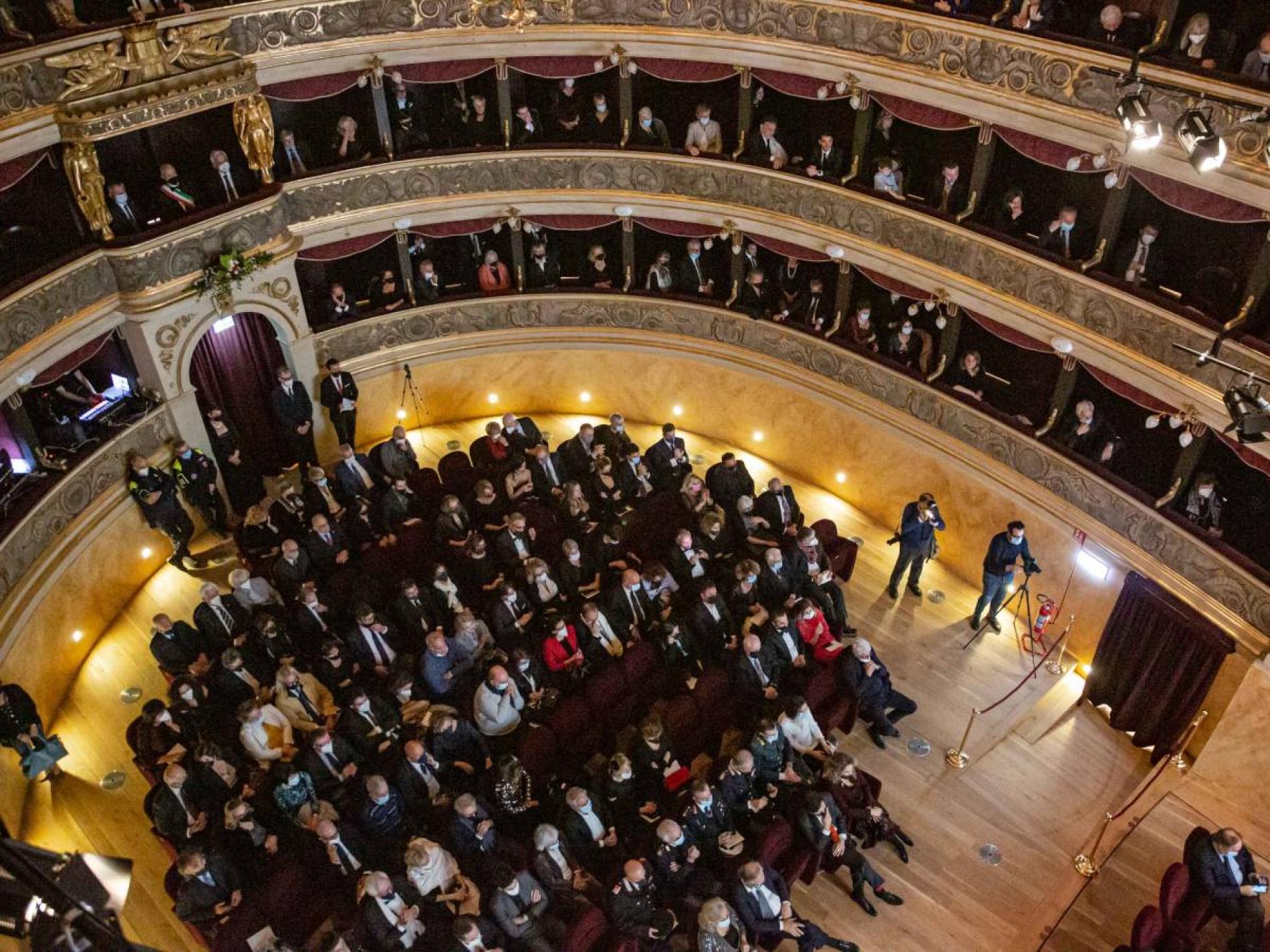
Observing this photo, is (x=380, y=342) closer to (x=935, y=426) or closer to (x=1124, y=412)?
(x=935, y=426)

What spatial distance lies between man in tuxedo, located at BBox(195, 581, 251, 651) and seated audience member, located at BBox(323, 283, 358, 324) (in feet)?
17.3

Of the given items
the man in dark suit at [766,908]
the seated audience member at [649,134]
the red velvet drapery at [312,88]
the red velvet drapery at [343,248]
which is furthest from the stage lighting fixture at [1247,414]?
the red velvet drapery at [312,88]

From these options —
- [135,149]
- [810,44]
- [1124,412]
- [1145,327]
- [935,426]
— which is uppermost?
[810,44]

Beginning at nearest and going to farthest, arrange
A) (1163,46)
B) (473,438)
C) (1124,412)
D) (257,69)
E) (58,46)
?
(1163,46)
(58,46)
(1124,412)
(257,69)
(473,438)

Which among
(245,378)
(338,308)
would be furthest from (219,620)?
(338,308)

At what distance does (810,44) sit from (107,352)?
1033cm

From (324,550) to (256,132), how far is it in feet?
19.2

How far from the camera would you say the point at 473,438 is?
18281 mm

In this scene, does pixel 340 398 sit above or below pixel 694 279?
below

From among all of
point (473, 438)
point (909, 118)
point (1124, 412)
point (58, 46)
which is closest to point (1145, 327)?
point (1124, 412)

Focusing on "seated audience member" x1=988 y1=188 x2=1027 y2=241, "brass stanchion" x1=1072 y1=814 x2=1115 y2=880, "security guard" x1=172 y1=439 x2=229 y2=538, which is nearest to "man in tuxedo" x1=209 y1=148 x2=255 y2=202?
"security guard" x1=172 y1=439 x2=229 y2=538

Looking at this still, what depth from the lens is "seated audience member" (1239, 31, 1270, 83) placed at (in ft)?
33.4

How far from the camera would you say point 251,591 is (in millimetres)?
13312

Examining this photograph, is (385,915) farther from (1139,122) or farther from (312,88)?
(312,88)
